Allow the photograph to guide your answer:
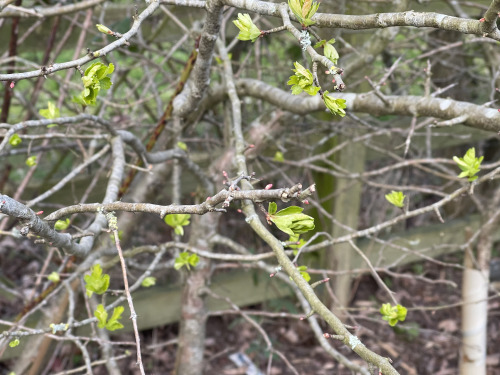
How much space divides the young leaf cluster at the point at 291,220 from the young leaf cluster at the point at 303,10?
0.33m

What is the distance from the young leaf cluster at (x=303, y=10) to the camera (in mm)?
936

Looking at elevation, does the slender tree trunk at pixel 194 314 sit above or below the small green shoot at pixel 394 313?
below

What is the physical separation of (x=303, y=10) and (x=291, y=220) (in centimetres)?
37

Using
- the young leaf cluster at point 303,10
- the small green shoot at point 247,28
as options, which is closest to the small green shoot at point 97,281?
the small green shoot at point 247,28

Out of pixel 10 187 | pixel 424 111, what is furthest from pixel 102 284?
pixel 10 187

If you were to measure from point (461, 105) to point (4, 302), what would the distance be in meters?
2.78

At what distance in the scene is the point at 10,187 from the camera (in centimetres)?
254

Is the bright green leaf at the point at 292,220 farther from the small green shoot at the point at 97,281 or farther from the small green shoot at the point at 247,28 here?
the small green shoot at the point at 97,281

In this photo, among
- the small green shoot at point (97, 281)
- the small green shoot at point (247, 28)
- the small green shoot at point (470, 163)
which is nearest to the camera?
the small green shoot at point (247, 28)

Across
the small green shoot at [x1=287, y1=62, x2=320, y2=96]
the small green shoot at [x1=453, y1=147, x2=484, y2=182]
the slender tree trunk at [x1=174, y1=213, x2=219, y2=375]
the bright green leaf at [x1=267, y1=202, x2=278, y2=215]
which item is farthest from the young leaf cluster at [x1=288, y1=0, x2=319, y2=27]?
the slender tree trunk at [x1=174, y1=213, x2=219, y2=375]

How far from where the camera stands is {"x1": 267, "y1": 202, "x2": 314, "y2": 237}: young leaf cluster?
36.3 inches

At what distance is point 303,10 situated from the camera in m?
0.94

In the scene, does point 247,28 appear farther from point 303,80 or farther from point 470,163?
point 470,163

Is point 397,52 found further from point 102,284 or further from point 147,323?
point 102,284
